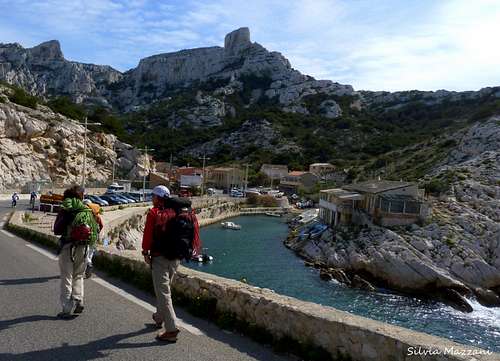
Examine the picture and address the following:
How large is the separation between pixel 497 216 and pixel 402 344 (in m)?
42.3

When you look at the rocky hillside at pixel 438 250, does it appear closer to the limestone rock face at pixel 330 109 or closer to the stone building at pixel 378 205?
the stone building at pixel 378 205

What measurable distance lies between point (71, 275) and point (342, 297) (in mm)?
25035

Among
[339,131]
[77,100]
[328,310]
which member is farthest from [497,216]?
[77,100]

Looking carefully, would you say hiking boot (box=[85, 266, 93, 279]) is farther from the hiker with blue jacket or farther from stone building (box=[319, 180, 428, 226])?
stone building (box=[319, 180, 428, 226])

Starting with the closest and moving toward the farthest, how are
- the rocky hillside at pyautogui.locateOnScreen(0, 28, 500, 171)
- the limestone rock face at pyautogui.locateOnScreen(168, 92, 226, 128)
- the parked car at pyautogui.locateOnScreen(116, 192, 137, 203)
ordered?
1. the parked car at pyautogui.locateOnScreen(116, 192, 137, 203)
2. the rocky hillside at pyautogui.locateOnScreen(0, 28, 500, 171)
3. the limestone rock face at pyautogui.locateOnScreen(168, 92, 226, 128)

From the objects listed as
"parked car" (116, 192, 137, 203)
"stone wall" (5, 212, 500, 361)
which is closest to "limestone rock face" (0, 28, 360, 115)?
"parked car" (116, 192, 137, 203)

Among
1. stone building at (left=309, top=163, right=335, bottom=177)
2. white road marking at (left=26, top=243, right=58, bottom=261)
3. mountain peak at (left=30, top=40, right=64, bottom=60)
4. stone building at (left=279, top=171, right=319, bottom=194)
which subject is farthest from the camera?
mountain peak at (left=30, top=40, right=64, bottom=60)

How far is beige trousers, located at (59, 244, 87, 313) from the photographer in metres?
6.04

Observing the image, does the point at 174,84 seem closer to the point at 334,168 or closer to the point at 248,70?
the point at 248,70

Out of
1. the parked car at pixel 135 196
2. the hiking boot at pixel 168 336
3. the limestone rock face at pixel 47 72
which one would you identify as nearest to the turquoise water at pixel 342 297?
the parked car at pixel 135 196

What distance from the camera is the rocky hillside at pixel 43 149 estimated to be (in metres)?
55.9

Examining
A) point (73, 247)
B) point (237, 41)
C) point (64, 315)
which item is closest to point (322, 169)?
point (237, 41)

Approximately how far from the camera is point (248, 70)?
15975 cm

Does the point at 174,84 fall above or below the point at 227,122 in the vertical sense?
above
